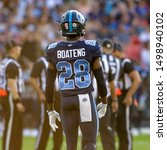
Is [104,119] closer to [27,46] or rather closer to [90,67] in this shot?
[90,67]

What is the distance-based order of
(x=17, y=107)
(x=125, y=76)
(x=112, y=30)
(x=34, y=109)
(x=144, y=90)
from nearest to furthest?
(x=17, y=107), (x=125, y=76), (x=34, y=109), (x=144, y=90), (x=112, y=30)

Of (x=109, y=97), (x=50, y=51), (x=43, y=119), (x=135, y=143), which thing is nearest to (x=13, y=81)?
(x=43, y=119)

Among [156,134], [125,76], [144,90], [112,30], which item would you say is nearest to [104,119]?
[125,76]

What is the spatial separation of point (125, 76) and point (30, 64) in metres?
6.92

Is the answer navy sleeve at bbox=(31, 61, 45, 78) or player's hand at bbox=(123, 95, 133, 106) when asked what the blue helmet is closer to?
navy sleeve at bbox=(31, 61, 45, 78)

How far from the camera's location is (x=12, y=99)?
12320 millimetres

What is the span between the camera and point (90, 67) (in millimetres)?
9406

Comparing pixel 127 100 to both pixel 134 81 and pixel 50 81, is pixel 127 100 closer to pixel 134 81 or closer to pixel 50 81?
pixel 134 81

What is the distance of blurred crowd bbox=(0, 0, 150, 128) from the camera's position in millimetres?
21766

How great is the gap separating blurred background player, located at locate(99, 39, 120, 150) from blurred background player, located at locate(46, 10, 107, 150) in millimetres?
2798

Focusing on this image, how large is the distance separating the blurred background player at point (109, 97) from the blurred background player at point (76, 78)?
280 centimetres

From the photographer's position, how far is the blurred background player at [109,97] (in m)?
12.3

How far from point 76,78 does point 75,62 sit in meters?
0.19

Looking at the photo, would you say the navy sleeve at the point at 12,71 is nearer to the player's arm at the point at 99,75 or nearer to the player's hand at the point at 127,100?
the player's hand at the point at 127,100
